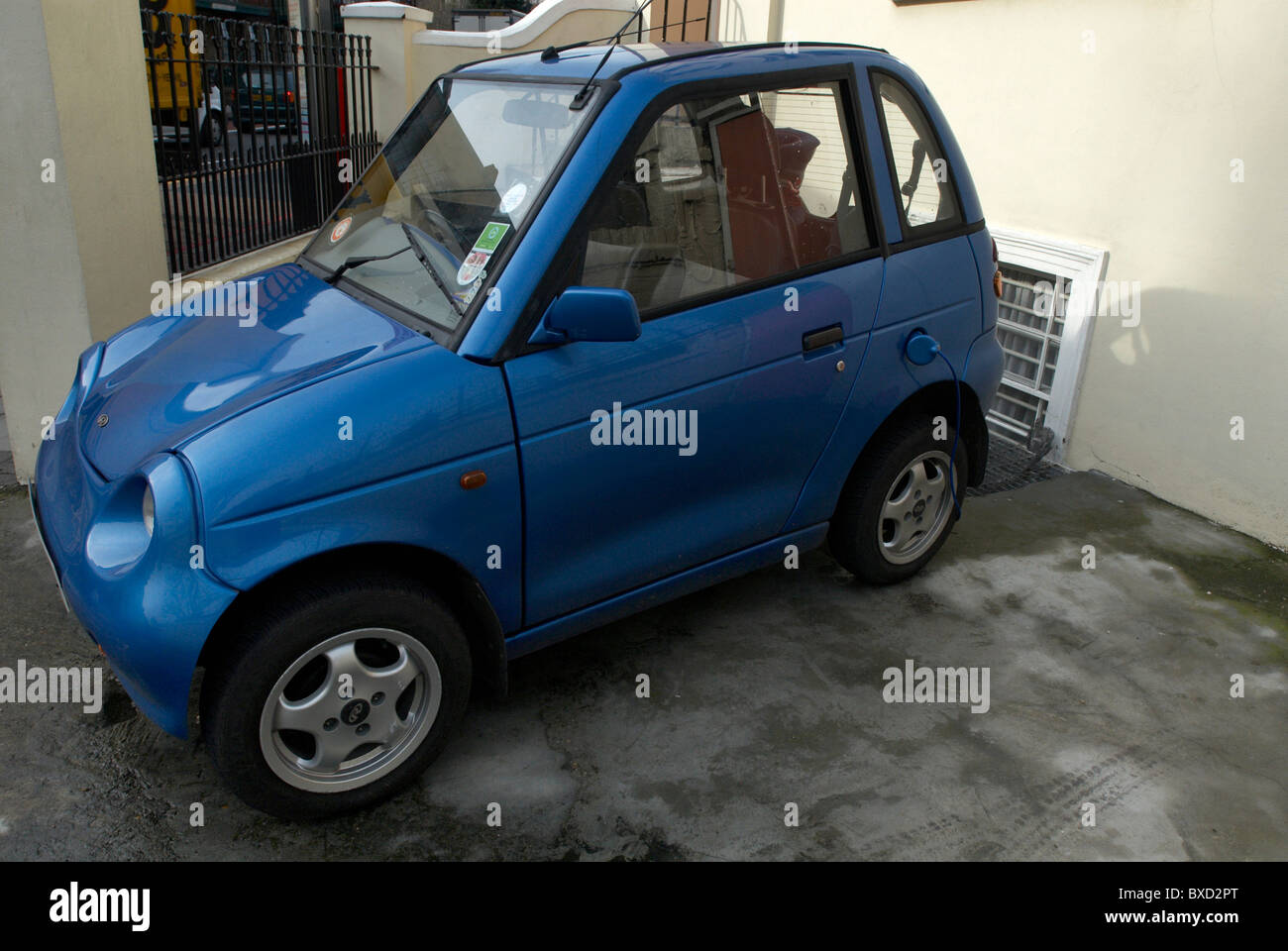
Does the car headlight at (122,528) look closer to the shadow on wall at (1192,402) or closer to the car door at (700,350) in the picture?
the car door at (700,350)

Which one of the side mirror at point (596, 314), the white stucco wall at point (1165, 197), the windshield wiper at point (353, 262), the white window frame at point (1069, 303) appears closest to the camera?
the side mirror at point (596, 314)

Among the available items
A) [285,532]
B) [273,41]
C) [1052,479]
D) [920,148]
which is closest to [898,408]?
[920,148]

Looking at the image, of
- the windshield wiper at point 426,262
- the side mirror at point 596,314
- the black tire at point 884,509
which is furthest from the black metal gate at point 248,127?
the black tire at point 884,509

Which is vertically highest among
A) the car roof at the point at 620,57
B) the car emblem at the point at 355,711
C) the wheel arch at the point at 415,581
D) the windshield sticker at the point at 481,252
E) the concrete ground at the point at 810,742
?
the car roof at the point at 620,57

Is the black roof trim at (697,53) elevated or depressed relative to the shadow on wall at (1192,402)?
elevated

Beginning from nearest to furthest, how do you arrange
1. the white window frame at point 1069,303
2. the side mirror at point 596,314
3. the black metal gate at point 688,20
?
the side mirror at point 596,314 → the white window frame at point 1069,303 → the black metal gate at point 688,20

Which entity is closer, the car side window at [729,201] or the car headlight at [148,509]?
the car headlight at [148,509]

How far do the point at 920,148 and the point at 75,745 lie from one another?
3.68 m

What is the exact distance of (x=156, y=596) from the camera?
262cm

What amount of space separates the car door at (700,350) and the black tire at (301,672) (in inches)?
13.9

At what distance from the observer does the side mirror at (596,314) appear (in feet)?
9.48

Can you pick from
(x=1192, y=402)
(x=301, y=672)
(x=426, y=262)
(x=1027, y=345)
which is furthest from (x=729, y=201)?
(x=1027, y=345)
